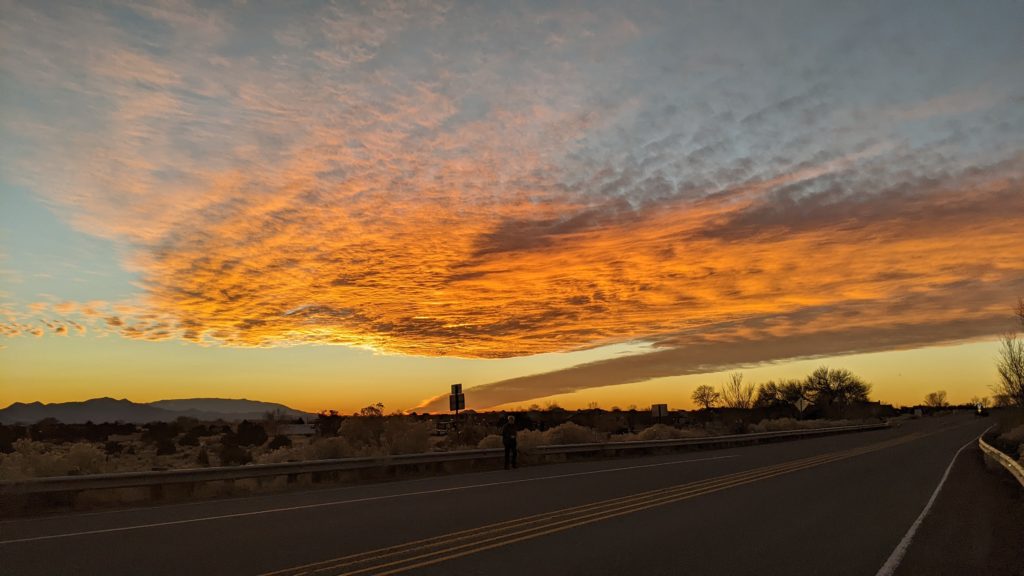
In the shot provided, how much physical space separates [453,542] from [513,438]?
54.3 feet

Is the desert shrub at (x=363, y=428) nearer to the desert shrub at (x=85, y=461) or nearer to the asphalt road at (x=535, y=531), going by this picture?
the desert shrub at (x=85, y=461)

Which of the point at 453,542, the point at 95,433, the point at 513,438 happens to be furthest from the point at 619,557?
the point at 95,433

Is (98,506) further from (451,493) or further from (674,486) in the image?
(674,486)

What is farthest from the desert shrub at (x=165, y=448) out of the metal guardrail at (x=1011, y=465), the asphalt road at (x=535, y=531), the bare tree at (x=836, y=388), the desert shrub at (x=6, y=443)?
the bare tree at (x=836, y=388)

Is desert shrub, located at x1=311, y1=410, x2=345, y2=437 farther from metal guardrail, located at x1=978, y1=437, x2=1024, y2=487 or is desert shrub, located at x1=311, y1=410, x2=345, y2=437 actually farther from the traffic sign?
metal guardrail, located at x1=978, y1=437, x2=1024, y2=487

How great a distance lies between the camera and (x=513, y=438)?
1058 inches

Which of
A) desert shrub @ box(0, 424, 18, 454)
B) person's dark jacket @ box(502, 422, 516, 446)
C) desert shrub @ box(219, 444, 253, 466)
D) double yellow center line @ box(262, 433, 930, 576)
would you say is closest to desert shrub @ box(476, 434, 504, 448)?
person's dark jacket @ box(502, 422, 516, 446)

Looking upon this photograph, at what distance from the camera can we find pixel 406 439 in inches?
1240

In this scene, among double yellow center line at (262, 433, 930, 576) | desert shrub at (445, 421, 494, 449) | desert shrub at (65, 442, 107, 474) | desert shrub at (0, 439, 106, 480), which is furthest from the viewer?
desert shrub at (445, 421, 494, 449)

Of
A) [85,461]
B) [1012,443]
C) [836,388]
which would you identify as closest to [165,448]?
[85,461]

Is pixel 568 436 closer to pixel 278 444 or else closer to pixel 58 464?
pixel 278 444

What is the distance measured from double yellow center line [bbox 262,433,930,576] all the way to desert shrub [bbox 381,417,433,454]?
14.8 m

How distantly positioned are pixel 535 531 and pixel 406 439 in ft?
68.2

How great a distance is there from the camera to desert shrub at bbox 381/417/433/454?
101 feet
